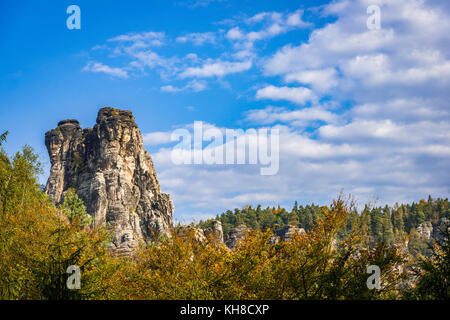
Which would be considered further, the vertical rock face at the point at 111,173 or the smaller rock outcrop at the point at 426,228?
the smaller rock outcrop at the point at 426,228

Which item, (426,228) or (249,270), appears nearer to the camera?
(249,270)

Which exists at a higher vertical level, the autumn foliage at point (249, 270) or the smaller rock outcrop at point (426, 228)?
the smaller rock outcrop at point (426, 228)

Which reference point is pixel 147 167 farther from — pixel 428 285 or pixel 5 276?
pixel 428 285

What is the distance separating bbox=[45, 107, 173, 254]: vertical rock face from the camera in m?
101

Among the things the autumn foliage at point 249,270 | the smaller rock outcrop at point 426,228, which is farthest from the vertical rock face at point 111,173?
the autumn foliage at point 249,270

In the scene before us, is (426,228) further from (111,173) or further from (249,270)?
(249,270)

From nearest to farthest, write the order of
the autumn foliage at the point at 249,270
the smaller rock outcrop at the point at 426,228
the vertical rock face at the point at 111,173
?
the autumn foliage at the point at 249,270 < the vertical rock face at the point at 111,173 < the smaller rock outcrop at the point at 426,228

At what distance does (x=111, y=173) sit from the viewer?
105 meters

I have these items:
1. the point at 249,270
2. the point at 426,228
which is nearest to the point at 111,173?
the point at 249,270

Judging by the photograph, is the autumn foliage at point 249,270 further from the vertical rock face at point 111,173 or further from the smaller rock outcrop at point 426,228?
the smaller rock outcrop at point 426,228

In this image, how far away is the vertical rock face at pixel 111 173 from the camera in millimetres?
101375

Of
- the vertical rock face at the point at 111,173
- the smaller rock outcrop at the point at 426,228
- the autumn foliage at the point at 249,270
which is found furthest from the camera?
the smaller rock outcrop at the point at 426,228
